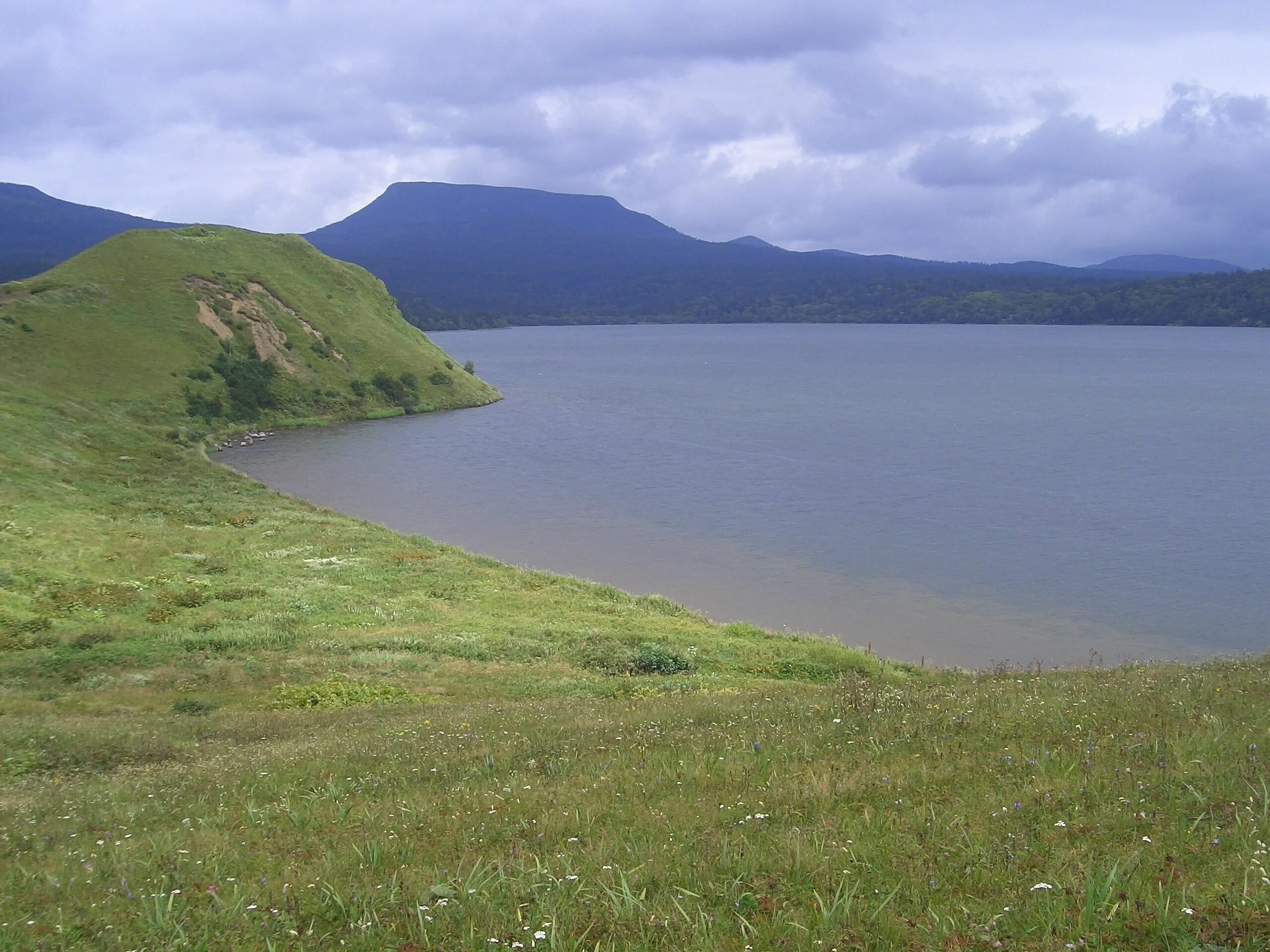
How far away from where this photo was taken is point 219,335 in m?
103

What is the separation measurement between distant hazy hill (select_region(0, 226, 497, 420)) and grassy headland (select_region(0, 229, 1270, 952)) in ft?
215

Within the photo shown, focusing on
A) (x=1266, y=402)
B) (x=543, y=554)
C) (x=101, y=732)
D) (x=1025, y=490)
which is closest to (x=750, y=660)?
(x=101, y=732)

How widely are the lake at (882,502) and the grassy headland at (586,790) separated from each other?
11.8 metres

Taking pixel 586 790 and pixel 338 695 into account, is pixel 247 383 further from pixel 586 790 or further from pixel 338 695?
pixel 586 790

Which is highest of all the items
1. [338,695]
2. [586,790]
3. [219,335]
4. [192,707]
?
[219,335]

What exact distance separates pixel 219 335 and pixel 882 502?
7608 centimetres

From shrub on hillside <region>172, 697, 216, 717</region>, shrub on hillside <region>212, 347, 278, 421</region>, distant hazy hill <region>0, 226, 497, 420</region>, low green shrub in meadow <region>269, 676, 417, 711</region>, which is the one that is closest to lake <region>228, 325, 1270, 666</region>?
shrub on hillside <region>212, 347, 278, 421</region>

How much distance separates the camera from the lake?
126ft

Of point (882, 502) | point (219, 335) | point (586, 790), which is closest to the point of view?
point (586, 790)

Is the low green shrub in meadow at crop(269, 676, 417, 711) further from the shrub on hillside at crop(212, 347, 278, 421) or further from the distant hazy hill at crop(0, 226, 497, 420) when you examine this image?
the shrub on hillside at crop(212, 347, 278, 421)

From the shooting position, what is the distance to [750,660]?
27828 mm

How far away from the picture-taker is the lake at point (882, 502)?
126 feet

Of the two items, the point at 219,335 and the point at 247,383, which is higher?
the point at 219,335

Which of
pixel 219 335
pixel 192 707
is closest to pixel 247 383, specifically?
pixel 219 335
